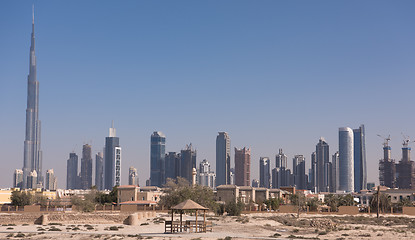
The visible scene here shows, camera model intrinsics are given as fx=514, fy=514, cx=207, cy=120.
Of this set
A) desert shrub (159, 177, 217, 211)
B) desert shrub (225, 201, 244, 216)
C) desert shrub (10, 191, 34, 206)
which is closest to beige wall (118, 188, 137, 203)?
desert shrub (10, 191, 34, 206)

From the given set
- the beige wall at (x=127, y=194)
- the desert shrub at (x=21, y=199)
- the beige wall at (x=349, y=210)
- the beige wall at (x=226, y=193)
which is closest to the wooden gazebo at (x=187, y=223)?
the beige wall at (x=349, y=210)

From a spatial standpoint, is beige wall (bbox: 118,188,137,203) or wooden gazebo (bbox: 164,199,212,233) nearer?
wooden gazebo (bbox: 164,199,212,233)

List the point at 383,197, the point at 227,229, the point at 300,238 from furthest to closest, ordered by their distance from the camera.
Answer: the point at 383,197
the point at 227,229
the point at 300,238

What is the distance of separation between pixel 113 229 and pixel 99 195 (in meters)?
70.7

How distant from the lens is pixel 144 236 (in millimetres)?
42375

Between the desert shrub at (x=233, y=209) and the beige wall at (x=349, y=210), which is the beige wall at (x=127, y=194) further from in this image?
the beige wall at (x=349, y=210)

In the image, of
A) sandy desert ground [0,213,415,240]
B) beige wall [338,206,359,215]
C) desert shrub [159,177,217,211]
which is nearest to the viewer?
sandy desert ground [0,213,415,240]

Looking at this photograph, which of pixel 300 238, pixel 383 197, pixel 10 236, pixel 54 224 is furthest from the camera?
pixel 383 197

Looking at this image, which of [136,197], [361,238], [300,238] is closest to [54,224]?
[300,238]

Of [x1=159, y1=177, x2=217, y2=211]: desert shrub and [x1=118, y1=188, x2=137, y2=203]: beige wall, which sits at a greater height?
[x1=159, y1=177, x2=217, y2=211]: desert shrub

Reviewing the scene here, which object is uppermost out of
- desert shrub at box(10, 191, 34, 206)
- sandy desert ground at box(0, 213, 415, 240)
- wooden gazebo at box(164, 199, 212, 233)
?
wooden gazebo at box(164, 199, 212, 233)

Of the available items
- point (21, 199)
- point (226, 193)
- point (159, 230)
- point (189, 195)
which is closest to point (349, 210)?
point (189, 195)

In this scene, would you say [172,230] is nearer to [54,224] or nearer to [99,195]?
[54,224]

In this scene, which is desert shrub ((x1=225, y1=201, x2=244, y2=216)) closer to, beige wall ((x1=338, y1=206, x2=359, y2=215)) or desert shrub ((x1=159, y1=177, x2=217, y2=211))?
desert shrub ((x1=159, y1=177, x2=217, y2=211))
